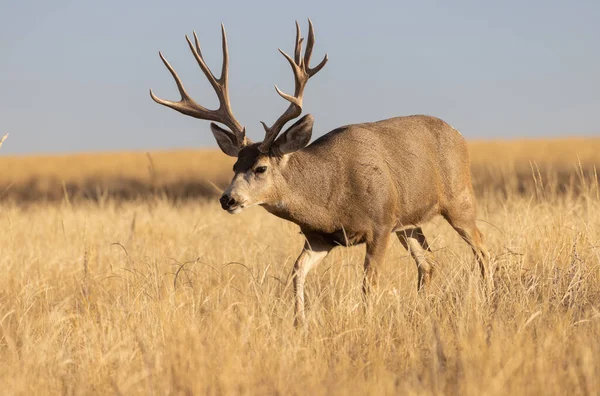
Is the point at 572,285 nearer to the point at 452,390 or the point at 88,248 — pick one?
the point at 452,390

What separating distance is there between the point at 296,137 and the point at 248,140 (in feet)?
1.73

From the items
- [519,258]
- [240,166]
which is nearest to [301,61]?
[240,166]

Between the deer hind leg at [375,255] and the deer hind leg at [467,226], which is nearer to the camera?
the deer hind leg at [375,255]

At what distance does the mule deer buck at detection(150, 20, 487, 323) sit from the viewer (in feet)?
24.3

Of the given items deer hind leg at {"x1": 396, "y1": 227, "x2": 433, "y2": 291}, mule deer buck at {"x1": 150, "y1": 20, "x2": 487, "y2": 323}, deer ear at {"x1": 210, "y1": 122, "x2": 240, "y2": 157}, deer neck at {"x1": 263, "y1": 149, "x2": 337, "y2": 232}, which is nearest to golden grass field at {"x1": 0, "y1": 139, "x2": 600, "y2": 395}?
deer hind leg at {"x1": 396, "y1": 227, "x2": 433, "y2": 291}

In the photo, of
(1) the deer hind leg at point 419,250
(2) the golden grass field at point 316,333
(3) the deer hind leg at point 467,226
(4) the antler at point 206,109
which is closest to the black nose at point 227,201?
(2) the golden grass field at point 316,333

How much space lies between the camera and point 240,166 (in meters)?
7.35

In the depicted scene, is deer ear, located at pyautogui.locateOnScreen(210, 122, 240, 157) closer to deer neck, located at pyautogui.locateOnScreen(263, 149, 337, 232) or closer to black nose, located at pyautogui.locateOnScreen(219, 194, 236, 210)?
deer neck, located at pyautogui.locateOnScreen(263, 149, 337, 232)

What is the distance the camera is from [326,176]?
7648 millimetres

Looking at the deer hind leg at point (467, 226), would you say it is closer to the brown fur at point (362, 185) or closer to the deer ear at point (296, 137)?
the brown fur at point (362, 185)

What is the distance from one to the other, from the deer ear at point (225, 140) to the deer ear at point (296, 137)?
1.36 feet

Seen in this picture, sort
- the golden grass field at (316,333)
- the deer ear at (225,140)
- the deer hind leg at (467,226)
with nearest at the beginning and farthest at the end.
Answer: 1. the golden grass field at (316,333)
2. the deer ear at (225,140)
3. the deer hind leg at (467,226)

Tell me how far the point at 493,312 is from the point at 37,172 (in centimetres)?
3125

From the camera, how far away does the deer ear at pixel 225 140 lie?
7707 millimetres
